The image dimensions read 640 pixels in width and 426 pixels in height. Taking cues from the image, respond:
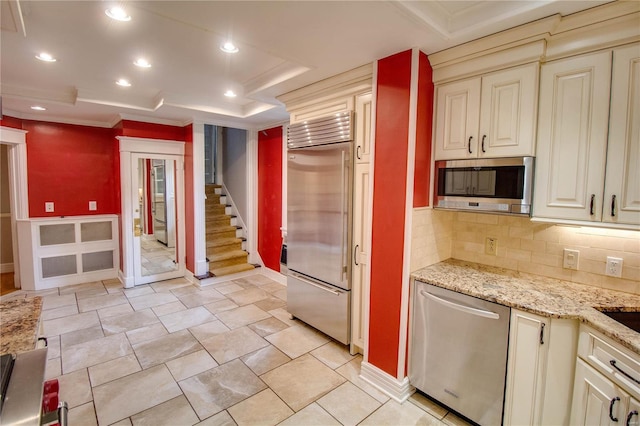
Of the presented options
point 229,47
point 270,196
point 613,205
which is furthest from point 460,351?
point 270,196

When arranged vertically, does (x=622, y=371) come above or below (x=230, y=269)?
above

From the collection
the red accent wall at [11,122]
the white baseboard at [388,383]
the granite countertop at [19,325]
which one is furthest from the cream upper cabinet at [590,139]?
the red accent wall at [11,122]

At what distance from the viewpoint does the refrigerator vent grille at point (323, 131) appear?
2.67 m

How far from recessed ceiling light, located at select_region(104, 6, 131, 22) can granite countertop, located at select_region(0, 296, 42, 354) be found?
1739 mm

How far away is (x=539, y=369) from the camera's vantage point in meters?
1.71

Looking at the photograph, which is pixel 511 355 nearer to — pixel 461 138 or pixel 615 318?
pixel 615 318

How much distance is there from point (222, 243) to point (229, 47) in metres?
3.63

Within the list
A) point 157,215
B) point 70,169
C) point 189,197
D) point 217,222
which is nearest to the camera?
point 70,169

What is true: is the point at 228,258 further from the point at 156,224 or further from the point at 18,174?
the point at 18,174

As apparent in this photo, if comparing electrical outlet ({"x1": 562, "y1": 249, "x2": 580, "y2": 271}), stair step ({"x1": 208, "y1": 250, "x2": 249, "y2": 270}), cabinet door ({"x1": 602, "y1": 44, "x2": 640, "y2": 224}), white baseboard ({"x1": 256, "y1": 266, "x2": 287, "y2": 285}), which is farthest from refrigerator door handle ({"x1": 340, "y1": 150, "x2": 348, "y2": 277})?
stair step ({"x1": 208, "y1": 250, "x2": 249, "y2": 270})

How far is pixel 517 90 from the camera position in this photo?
1887mm

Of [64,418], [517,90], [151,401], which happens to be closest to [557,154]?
[517,90]

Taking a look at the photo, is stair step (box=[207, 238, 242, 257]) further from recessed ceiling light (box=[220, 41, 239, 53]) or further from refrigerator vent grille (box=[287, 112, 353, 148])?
recessed ceiling light (box=[220, 41, 239, 53])

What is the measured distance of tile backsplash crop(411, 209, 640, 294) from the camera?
1881mm
